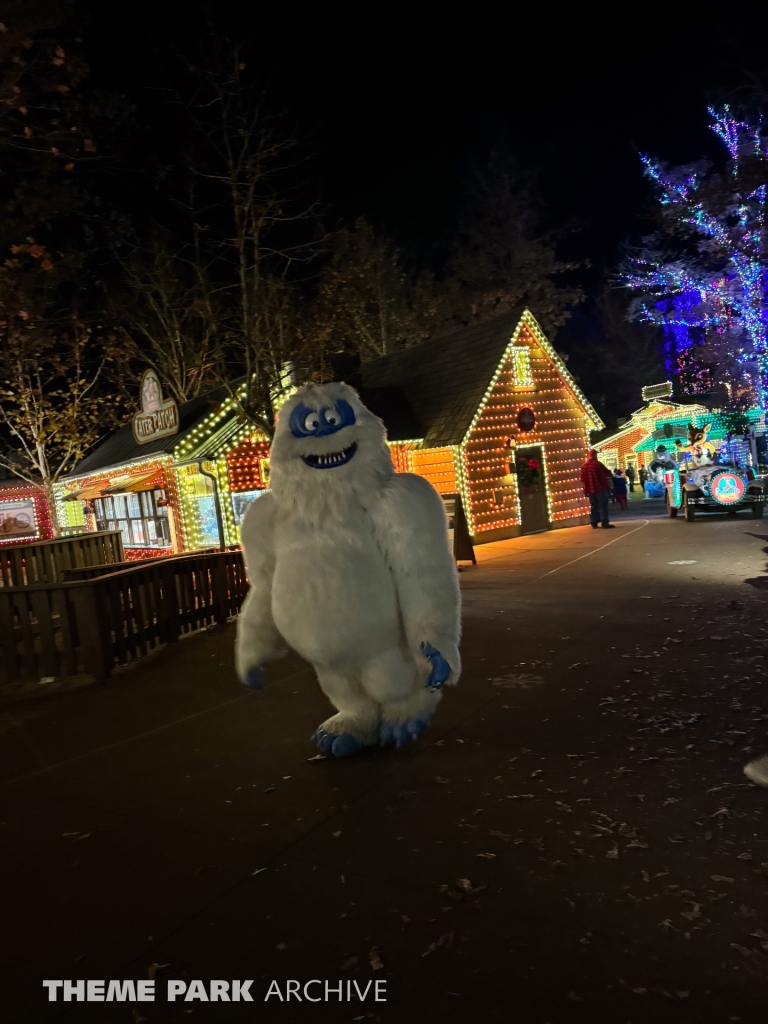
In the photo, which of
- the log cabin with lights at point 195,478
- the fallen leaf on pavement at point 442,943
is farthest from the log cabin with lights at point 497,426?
the fallen leaf on pavement at point 442,943

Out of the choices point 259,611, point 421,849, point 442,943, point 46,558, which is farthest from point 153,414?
point 442,943

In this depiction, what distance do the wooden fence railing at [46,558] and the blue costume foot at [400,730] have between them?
981 cm

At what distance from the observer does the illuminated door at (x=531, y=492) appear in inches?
652

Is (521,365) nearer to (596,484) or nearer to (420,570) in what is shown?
(596,484)

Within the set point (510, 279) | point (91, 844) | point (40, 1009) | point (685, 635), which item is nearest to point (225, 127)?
point (685, 635)

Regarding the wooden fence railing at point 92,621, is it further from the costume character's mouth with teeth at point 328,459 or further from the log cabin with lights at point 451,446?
the log cabin with lights at point 451,446

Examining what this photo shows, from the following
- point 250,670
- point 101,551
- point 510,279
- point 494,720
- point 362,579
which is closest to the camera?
point 362,579

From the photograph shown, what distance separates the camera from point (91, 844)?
3.29 metres

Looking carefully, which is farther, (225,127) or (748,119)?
(748,119)

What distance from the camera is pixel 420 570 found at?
11.8ft

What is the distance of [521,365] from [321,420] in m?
13.5

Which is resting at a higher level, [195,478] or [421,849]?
[195,478]

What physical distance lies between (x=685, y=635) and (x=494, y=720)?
2.62 metres

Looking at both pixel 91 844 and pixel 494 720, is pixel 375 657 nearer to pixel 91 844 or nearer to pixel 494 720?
pixel 494 720
